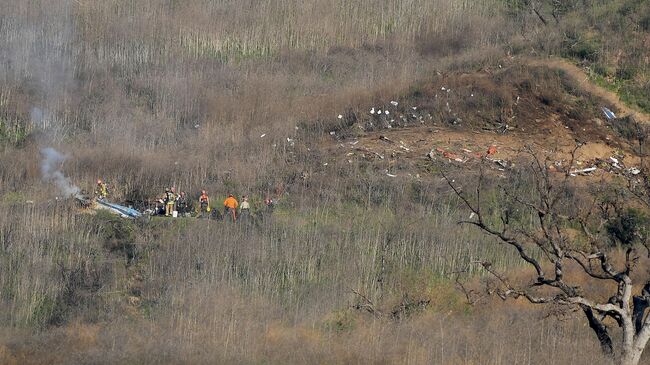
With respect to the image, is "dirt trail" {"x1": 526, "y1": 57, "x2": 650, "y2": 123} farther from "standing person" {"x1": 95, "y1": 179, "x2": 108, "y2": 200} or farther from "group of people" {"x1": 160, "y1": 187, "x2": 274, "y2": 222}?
"standing person" {"x1": 95, "y1": 179, "x2": 108, "y2": 200}

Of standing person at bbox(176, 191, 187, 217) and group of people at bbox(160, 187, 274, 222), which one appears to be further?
standing person at bbox(176, 191, 187, 217)

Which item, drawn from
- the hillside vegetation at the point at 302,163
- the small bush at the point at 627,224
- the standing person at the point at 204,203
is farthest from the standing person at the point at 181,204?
the small bush at the point at 627,224

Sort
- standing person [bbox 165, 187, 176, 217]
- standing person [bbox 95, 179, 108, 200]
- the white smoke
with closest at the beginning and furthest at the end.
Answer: standing person [bbox 165, 187, 176, 217] → standing person [bbox 95, 179, 108, 200] → the white smoke

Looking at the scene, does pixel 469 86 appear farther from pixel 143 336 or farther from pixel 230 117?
pixel 143 336

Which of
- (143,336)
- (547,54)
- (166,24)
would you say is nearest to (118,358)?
(143,336)

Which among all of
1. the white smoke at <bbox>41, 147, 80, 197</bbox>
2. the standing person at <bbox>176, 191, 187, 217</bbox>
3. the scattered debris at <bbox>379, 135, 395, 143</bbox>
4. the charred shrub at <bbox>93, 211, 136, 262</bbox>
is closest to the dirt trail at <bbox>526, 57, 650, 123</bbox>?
the scattered debris at <bbox>379, 135, 395, 143</bbox>

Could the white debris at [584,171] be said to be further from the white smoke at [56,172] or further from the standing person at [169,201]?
the white smoke at [56,172]

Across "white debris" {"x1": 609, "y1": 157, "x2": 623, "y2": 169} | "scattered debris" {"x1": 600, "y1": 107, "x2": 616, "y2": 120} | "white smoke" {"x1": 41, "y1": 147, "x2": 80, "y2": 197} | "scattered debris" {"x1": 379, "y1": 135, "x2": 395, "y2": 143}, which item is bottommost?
"white smoke" {"x1": 41, "y1": 147, "x2": 80, "y2": 197}
